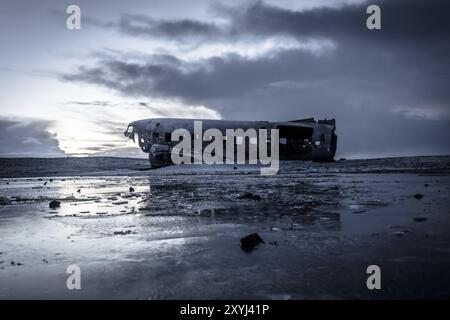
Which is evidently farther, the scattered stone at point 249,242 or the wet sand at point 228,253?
the scattered stone at point 249,242

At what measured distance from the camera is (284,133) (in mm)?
31375

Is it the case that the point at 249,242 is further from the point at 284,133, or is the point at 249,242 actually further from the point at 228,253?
the point at 284,133

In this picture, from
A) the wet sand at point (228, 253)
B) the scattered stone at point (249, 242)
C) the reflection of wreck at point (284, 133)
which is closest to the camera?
the wet sand at point (228, 253)

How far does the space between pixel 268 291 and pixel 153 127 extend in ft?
90.1

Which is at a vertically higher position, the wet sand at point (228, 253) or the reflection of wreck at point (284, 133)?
the reflection of wreck at point (284, 133)

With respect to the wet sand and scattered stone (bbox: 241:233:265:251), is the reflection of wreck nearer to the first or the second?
the wet sand

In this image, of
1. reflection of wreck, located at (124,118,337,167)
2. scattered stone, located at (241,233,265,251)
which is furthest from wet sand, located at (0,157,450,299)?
reflection of wreck, located at (124,118,337,167)

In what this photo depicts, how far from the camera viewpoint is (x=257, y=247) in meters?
3.73

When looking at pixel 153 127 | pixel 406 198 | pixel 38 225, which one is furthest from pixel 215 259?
pixel 153 127

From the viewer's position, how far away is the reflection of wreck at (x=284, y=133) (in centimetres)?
2900

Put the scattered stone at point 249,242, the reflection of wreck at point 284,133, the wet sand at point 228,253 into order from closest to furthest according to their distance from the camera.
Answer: the wet sand at point 228,253 → the scattered stone at point 249,242 → the reflection of wreck at point 284,133

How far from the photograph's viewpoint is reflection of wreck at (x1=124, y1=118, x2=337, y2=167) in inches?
1142

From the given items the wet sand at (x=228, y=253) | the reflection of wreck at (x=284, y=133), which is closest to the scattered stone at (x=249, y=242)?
the wet sand at (x=228, y=253)

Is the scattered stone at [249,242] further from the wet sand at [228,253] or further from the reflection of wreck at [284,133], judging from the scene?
the reflection of wreck at [284,133]
